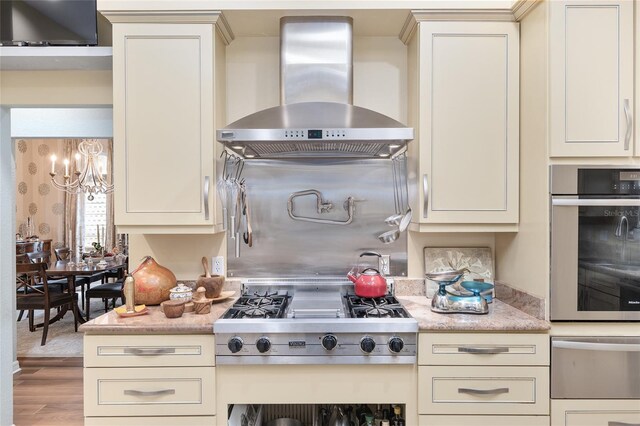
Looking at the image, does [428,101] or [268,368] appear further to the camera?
[428,101]

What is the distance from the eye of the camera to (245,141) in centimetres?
190

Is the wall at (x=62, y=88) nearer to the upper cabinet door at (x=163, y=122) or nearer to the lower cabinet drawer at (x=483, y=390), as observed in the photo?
the upper cabinet door at (x=163, y=122)

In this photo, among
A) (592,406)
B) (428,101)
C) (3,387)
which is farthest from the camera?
(3,387)

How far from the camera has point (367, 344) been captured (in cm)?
173

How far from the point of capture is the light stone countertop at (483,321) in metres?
1.75

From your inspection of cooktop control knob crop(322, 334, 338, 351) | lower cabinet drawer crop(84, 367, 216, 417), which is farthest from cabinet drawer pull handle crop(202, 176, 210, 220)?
cooktop control knob crop(322, 334, 338, 351)

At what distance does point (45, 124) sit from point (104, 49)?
4.79ft

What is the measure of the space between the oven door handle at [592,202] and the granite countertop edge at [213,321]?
0.55m

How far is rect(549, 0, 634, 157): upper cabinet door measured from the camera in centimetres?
175

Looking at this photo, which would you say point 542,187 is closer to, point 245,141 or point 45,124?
point 245,141

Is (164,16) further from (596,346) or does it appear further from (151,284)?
(596,346)

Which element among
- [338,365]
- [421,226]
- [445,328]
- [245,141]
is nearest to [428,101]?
[421,226]

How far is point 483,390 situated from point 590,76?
149 centimetres

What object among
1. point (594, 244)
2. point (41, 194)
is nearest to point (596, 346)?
point (594, 244)
